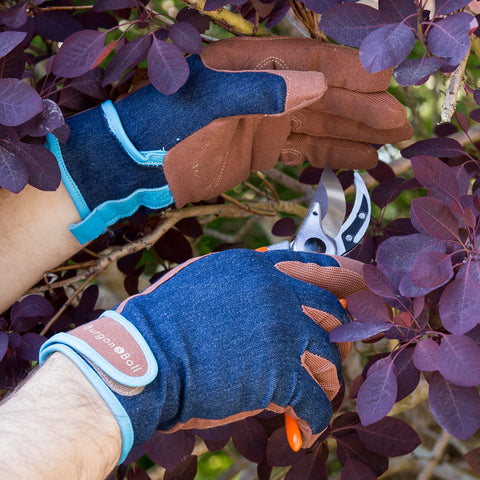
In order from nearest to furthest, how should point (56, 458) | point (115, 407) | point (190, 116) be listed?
1. point (56, 458)
2. point (115, 407)
3. point (190, 116)

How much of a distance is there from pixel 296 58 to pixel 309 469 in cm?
118

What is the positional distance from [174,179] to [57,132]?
1.26 ft

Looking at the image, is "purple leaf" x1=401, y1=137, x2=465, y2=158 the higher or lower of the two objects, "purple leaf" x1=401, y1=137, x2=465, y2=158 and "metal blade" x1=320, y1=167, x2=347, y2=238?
the higher

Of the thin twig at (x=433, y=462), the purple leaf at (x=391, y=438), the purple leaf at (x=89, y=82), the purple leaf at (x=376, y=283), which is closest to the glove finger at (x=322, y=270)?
the purple leaf at (x=376, y=283)

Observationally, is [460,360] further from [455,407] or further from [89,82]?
[89,82]

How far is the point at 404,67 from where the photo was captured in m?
1.15

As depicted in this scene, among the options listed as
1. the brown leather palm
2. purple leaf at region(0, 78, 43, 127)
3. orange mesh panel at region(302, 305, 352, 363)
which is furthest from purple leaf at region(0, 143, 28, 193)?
orange mesh panel at region(302, 305, 352, 363)

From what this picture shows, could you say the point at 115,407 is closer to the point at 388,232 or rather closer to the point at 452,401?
the point at 452,401

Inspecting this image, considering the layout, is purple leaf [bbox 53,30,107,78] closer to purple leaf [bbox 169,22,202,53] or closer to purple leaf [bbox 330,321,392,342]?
purple leaf [bbox 169,22,202,53]

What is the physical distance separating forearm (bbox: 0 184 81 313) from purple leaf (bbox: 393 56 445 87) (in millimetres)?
998

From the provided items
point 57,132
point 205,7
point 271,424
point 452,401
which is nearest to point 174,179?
point 57,132

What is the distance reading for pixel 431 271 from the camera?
100 cm

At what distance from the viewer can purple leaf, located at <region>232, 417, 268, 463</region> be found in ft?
5.51

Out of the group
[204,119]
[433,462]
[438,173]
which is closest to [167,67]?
[204,119]
